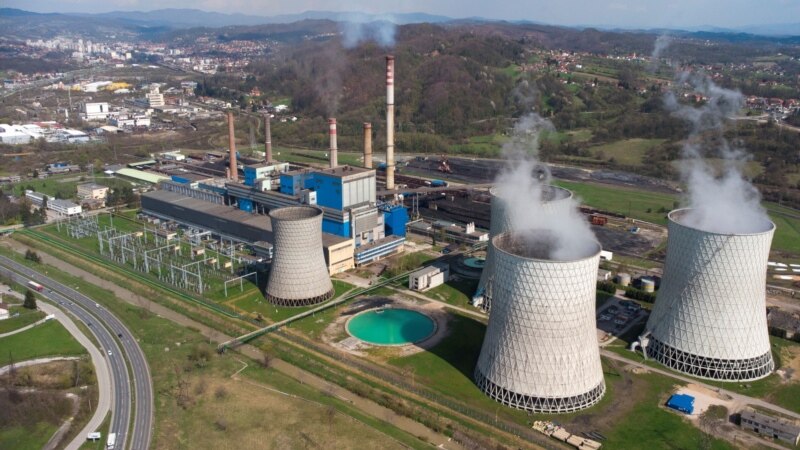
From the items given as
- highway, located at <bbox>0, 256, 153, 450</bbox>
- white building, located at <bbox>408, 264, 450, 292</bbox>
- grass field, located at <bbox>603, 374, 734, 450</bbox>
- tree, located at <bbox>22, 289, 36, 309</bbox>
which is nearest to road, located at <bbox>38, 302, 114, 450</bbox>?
highway, located at <bbox>0, 256, 153, 450</bbox>

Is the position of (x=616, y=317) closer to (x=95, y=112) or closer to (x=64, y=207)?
(x=64, y=207)

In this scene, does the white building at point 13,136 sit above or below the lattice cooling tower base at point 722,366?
above

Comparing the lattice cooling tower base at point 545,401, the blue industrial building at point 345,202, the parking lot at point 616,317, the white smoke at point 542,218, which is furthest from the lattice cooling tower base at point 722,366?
the blue industrial building at point 345,202

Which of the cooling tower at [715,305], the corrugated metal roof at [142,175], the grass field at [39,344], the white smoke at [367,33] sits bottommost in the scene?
the grass field at [39,344]

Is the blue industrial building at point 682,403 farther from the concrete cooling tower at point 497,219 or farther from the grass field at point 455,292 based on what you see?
the grass field at point 455,292

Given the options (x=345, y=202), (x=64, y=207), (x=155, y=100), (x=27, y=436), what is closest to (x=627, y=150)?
(x=345, y=202)

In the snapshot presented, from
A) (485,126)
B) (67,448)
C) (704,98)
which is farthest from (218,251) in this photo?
(704,98)

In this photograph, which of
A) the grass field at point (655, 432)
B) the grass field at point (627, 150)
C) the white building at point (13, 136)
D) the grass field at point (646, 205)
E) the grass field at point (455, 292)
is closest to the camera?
the grass field at point (655, 432)

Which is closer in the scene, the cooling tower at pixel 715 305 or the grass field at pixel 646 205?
the cooling tower at pixel 715 305
